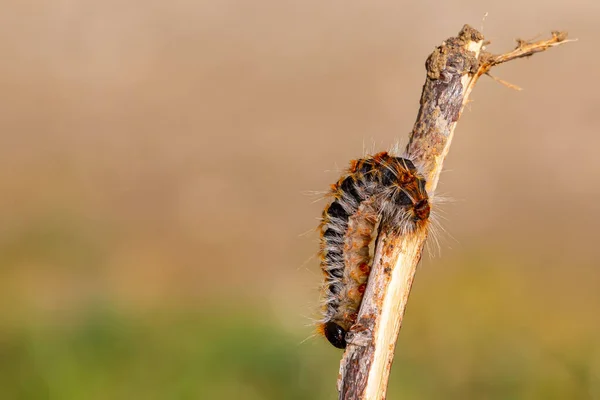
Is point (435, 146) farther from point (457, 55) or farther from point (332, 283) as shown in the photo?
point (332, 283)

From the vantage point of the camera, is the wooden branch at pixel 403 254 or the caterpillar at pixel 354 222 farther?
the caterpillar at pixel 354 222

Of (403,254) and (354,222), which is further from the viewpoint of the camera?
(354,222)

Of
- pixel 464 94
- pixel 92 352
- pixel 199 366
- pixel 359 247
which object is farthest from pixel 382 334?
pixel 92 352

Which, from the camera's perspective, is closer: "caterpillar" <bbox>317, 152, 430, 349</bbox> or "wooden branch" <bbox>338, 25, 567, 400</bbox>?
"wooden branch" <bbox>338, 25, 567, 400</bbox>
